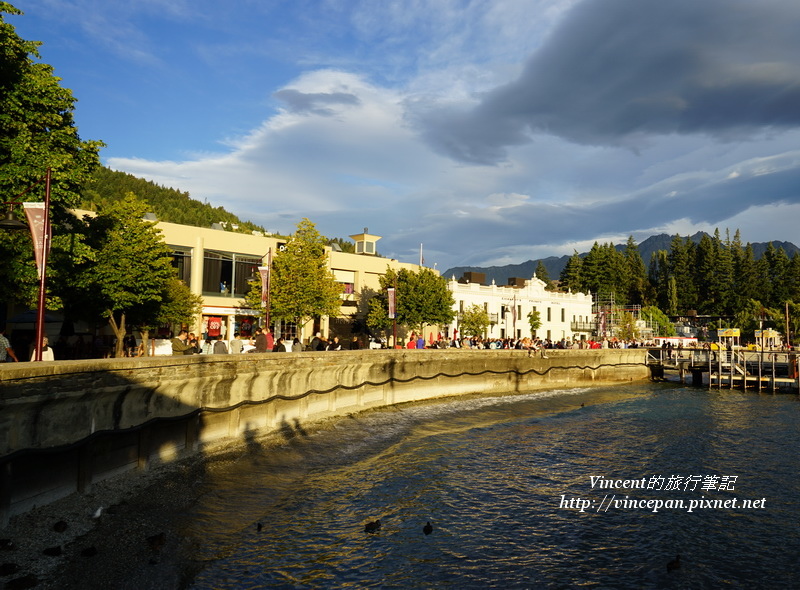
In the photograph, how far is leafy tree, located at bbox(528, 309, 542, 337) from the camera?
76.5 meters

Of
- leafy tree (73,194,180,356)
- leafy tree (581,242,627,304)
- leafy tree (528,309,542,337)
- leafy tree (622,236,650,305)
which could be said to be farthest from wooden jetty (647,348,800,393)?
leafy tree (622,236,650,305)

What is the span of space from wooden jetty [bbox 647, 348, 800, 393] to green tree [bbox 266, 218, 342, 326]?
34.7 metres

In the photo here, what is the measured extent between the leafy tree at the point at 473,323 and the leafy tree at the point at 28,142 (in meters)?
46.0

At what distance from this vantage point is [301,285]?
45312 millimetres

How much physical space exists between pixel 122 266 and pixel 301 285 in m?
16.1

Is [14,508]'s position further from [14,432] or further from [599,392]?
[599,392]

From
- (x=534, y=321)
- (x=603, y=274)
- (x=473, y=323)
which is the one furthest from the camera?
(x=603, y=274)

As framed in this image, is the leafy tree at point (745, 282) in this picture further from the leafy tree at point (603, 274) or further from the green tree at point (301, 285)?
the green tree at point (301, 285)

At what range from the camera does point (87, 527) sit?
10859mm

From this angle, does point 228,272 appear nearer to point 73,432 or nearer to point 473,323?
point 473,323

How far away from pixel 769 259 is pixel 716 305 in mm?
15794

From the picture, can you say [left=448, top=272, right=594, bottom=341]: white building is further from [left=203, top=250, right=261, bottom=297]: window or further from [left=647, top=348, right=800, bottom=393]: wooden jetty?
[left=203, top=250, right=261, bottom=297]: window

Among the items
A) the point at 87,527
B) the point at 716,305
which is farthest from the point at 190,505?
the point at 716,305

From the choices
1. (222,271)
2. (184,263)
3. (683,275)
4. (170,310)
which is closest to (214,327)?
(222,271)
